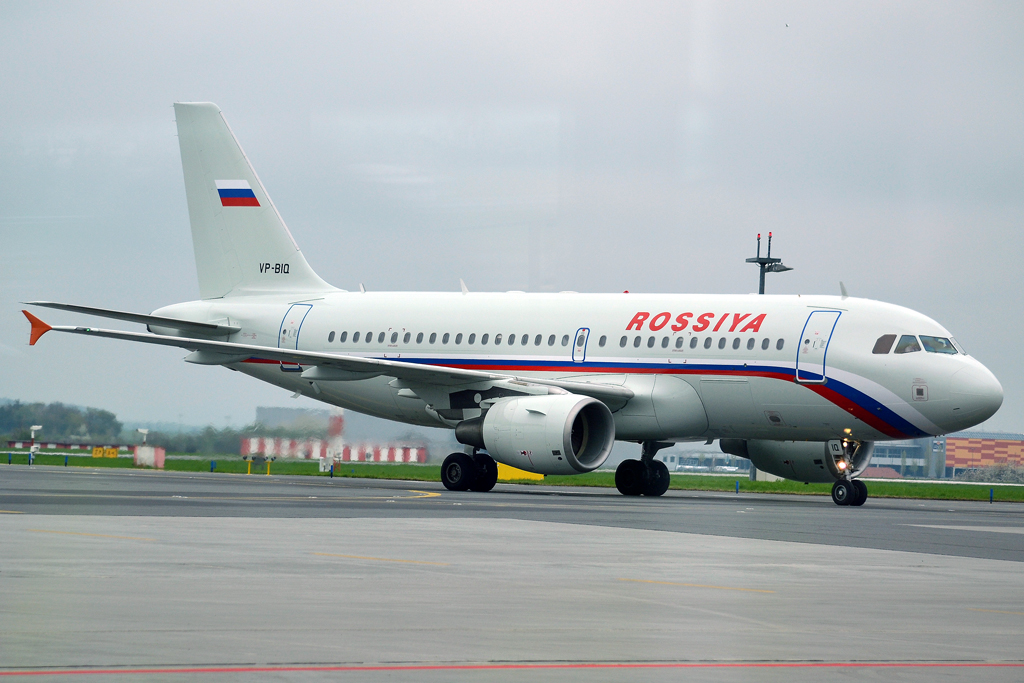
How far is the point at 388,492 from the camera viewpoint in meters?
27.5

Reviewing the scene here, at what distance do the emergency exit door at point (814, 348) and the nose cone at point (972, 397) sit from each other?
256 centimetres

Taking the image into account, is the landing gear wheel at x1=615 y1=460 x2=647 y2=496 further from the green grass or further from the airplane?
the green grass

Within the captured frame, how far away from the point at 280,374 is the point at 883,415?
50.8 ft

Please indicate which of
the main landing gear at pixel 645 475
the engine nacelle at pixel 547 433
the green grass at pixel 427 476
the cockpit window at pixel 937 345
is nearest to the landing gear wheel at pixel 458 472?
the engine nacelle at pixel 547 433

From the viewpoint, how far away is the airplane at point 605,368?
27719 mm

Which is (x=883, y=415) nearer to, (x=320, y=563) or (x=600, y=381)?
(x=600, y=381)

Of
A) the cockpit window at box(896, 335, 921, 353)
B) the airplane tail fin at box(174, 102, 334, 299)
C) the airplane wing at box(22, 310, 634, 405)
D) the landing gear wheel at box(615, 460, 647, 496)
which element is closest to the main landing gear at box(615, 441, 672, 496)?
the landing gear wheel at box(615, 460, 647, 496)

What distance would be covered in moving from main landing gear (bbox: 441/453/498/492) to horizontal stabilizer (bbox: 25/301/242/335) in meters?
8.35

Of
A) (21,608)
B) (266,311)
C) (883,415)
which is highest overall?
(266,311)

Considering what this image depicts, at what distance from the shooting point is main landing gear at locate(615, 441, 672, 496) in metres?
32.0

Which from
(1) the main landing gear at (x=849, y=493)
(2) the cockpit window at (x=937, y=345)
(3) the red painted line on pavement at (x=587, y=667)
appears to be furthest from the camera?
(1) the main landing gear at (x=849, y=493)

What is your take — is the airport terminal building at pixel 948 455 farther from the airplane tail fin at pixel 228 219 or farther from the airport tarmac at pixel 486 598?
the airport tarmac at pixel 486 598

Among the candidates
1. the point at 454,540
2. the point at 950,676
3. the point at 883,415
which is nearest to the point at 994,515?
the point at 883,415

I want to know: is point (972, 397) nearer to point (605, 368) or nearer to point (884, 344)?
point (884, 344)
